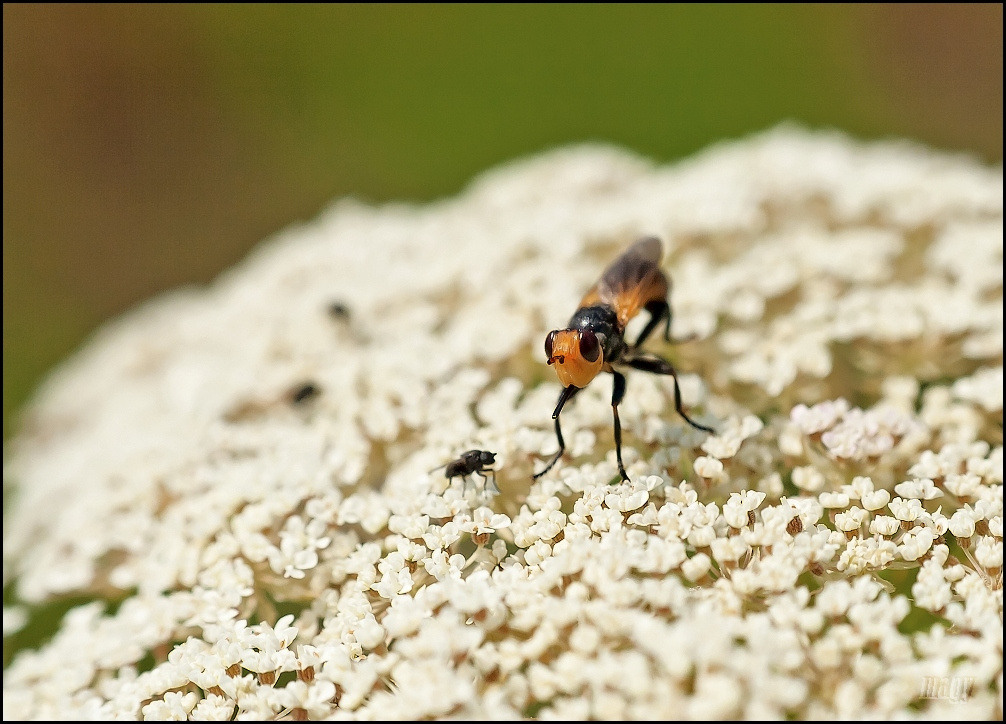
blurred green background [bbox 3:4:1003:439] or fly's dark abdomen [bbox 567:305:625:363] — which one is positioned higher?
blurred green background [bbox 3:4:1003:439]

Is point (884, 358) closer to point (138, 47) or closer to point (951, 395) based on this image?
point (951, 395)

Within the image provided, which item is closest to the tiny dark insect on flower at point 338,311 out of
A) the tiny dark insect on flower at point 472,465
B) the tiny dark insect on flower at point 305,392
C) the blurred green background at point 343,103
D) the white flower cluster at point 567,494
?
the white flower cluster at point 567,494

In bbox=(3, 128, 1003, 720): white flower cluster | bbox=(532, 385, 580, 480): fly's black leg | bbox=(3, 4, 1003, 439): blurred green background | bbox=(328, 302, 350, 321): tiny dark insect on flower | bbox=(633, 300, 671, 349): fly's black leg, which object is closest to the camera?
bbox=(3, 128, 1003, 720): white flower cluster

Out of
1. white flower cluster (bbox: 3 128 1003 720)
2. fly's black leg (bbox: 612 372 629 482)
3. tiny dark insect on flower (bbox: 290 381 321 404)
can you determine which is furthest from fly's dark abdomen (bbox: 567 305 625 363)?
tiny dark insect on flower (bbox: 290 381 321 404)

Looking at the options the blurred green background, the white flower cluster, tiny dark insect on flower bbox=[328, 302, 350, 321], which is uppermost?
the blurred green background

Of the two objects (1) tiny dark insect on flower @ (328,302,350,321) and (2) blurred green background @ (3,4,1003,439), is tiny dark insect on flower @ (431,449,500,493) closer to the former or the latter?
(1) tiny dark insect on flower @ (328,302,350,321)

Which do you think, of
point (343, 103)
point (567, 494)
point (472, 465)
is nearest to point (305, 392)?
point (472, 465)

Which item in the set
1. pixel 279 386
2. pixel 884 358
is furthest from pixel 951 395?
pixel 279 386

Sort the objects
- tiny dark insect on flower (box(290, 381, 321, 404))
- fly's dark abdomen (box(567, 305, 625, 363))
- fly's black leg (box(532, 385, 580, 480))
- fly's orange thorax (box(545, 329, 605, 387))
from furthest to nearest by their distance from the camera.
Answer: tiny dark insect on flower (box(290, 381, 321, 404)) < fly's dark abdomen (box(567, 305, 625, 363)) < fly's black leg (box(532, 385, 580, 480)) < fly's orange thorax (box(545, 329, 605, 387))
